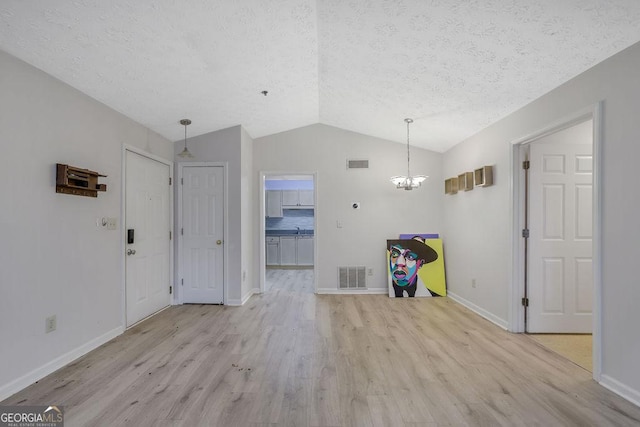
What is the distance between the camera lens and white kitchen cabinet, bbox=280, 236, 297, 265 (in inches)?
305

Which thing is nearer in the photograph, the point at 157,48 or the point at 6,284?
the point at 6,284

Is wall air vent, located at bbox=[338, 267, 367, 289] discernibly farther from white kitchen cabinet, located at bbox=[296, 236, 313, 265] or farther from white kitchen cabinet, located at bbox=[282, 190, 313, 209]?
white kitchen cabinet, located at bbox=[282, 190, 313, 209]

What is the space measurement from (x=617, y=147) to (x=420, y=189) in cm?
308

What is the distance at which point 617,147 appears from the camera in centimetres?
224

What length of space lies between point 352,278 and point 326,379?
9.37ft

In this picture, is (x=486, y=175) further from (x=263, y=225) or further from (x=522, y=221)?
(x=263, y=225)

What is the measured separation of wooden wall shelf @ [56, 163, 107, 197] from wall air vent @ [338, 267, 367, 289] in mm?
3527

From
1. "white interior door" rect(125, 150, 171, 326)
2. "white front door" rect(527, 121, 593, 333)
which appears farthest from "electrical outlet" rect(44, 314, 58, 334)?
"white front door" rect(527, 121, 593, 333)

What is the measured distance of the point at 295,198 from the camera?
811 cm

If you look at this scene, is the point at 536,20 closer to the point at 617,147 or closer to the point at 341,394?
the point at 617,147

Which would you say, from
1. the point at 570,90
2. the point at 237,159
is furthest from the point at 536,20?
the point at 237,159

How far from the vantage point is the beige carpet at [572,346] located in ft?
8.92

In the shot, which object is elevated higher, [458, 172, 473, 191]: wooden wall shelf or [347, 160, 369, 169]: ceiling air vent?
[347, 160, 369, 169]: ceiling air vent

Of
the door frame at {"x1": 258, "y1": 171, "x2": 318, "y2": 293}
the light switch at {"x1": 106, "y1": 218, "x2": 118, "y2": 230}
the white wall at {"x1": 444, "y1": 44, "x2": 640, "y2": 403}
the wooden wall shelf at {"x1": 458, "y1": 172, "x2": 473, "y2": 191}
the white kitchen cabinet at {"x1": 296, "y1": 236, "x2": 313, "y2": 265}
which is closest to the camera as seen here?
the white wall at {"x1": 444, "y1": 44, "x2": 640, "y2": 403}
